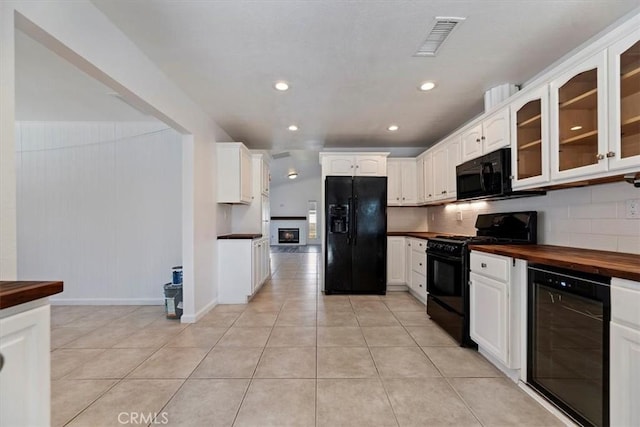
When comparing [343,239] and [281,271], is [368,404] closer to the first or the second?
[343,239]

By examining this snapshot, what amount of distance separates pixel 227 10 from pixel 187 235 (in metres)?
2.32

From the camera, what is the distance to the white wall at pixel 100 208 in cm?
391

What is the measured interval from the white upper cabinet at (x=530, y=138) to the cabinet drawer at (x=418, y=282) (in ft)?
5.95

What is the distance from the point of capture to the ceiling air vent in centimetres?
194

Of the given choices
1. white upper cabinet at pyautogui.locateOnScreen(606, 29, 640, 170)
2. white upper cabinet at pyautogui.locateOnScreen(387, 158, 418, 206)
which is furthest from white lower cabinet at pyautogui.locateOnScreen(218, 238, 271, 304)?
white upper cabinet at pyautogui.locateOnScreen(606, 29, 640, 170)

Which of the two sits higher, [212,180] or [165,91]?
[165,91]

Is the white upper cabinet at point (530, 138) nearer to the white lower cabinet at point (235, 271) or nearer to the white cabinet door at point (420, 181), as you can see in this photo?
the white cabinet door at point (420, 181)

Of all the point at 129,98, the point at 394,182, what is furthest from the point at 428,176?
the point at 129,98

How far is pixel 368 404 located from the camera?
6.05ft

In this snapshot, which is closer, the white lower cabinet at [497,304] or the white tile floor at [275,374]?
the white tile floor at [275,374]

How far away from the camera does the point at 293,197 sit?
43.6ft

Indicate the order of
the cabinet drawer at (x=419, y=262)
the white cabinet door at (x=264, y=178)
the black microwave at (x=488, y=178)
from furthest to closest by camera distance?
the white cabinet door at (x=264, y=178)
the cabinet drawer at (x=419, y=262)
the black microwave at (x=488, y=178)

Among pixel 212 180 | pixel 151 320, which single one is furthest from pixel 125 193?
pixel 151 320

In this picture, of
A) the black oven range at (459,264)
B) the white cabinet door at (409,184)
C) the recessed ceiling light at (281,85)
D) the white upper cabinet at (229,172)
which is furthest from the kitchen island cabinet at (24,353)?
the white cabinet door at (409,184)
